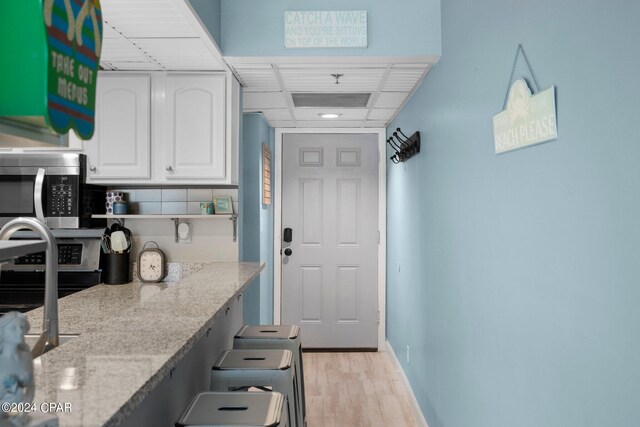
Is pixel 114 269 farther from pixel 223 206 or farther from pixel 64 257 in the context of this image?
pixel 223 206

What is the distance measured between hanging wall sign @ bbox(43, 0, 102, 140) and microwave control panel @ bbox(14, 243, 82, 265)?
2.34 m

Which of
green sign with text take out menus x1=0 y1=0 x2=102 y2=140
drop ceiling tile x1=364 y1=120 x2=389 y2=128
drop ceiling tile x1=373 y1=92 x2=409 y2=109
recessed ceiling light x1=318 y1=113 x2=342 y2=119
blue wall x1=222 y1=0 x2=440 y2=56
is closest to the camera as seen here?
green sign with text take out menus x1=0 y1=0 x2=102 y2=140

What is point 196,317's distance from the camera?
1618mm

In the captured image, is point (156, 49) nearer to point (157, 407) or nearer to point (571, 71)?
point (157, 407)

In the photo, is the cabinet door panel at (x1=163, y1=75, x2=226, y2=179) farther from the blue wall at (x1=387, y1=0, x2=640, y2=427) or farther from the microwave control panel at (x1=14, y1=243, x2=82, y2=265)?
the blue wall at (x1=387, y1=0, x2=640, y2=427)

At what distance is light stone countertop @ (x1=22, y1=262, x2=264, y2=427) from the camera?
93 cm

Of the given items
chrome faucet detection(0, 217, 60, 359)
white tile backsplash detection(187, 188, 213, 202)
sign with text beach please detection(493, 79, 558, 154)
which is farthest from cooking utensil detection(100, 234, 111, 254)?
sign with text beach please detection(493, 79, 558, 154)

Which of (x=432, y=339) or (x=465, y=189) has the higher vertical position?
(x=465, y=189)

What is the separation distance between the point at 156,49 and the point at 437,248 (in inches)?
Result: 71.5

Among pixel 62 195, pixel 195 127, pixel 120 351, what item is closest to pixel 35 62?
pixel 120 351

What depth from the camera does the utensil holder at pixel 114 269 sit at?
3070 millimetres

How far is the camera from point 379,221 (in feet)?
16.0

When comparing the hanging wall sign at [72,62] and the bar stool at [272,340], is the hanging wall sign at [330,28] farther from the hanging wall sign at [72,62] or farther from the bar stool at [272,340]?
the hanging wall sign at [72,62]

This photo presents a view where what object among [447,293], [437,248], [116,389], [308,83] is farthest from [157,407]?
[308,83]
